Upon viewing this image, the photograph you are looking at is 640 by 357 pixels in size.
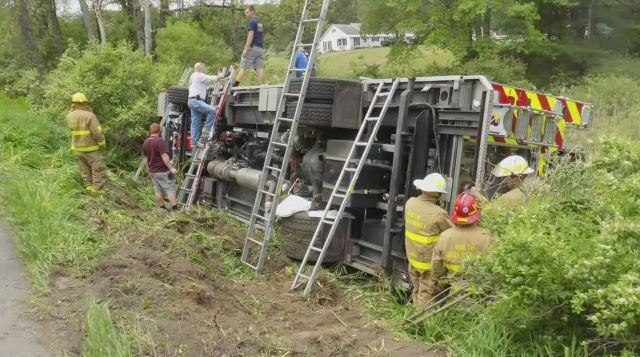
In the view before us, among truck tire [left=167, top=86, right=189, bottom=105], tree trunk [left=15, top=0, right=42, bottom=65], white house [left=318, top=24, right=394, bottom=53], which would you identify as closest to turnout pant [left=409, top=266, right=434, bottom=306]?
truck tire [left=167, top=86, right=189, bottom=105]

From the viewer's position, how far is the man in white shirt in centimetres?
965

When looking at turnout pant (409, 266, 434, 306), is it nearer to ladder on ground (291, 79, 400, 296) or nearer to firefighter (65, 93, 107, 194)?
ladder on ground (291, 79, 400, 296)

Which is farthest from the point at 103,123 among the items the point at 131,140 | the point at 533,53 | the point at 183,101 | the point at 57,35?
the point at 57,35

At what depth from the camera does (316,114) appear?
671 cm

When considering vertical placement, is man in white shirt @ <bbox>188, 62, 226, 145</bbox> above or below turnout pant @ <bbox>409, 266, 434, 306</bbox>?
above

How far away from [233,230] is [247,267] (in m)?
1.51

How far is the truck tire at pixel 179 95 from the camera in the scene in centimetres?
1049

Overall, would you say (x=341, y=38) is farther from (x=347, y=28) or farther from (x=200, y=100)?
(x=200, y=100)

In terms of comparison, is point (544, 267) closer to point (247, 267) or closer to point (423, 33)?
point (247, 267)

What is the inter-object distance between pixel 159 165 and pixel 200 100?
1188mm

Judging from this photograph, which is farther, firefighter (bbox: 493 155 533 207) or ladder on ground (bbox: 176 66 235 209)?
ladder on ground (bbox: 176 66 235 209)

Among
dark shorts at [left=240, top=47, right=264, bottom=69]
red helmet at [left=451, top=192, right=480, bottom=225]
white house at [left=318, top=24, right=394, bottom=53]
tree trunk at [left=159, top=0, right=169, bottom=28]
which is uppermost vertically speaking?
white house at [left=318, top=24, right=394, bottom=53]

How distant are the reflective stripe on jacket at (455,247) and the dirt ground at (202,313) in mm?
718

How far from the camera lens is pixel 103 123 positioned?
12508 millimetres
